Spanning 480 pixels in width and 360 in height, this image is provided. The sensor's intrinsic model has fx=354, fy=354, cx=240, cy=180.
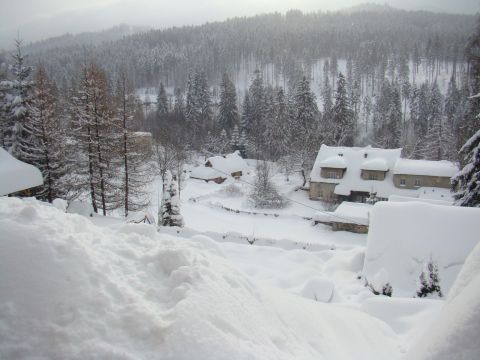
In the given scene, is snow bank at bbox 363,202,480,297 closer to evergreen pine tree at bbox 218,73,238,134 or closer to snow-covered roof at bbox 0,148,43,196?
snow-covered roof at bbox 0,148,43,196

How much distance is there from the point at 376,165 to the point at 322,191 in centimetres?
654

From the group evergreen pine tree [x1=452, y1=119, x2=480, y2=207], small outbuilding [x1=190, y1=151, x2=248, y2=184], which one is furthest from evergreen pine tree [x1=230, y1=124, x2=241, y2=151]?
evergreen pine tree [x1=452, y1=119, x2=480, y2=207]

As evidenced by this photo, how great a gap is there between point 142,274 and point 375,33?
149m

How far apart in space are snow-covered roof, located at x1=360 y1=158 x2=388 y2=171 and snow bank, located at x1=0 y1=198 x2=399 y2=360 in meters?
35.5

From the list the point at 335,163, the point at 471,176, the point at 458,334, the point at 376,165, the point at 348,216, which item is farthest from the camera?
the point at 335,163

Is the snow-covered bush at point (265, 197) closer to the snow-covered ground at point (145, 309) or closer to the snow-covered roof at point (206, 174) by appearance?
the snow-covered roof at point (206, 174)

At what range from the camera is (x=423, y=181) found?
126 ft

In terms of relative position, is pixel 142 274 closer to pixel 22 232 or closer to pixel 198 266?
pixel 198 266

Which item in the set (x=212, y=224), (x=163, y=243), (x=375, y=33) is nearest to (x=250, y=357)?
(x=163, y=243)

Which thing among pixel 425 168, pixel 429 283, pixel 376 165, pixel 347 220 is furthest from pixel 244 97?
pixel 429 283

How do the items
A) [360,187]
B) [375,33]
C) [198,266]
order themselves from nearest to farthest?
[198,266] < [360,187] < [375,33]

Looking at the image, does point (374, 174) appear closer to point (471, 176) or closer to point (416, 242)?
point (471, 176)

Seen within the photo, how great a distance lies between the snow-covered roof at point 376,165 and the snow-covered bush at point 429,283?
94.2ft

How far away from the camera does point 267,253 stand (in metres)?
13.3
